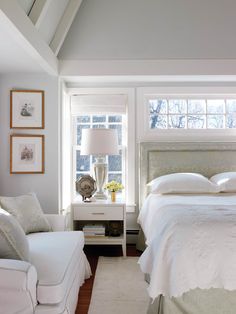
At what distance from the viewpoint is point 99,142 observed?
378 centimetres

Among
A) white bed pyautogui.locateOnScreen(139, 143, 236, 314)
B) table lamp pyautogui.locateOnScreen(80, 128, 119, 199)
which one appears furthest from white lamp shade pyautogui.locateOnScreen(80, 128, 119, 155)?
white bed pyautogui.locateOnScreen(139, 143, 236, 314)

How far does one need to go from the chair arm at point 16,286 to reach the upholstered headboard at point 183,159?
2.46 meters

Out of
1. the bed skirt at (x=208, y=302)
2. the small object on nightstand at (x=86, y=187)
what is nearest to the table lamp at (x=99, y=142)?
the small object on nightstand at (x=86, y=187)

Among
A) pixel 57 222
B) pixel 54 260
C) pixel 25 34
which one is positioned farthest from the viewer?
pixel 57 222

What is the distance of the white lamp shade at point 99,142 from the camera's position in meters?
3.77

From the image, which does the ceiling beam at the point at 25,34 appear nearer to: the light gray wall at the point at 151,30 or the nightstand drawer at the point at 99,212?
the light gray wall at the point at 151,30

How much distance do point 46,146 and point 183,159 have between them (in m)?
1.68

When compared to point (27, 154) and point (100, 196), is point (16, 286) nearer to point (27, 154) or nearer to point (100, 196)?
point (27, 154)

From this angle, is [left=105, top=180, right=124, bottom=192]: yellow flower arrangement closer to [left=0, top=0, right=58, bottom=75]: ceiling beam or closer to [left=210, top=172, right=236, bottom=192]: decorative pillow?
[left=210, top=172, right=236, bottom=192]: decorative pillow

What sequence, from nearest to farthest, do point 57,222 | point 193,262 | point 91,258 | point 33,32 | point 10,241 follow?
point 10,241
point 193,262
point 33,32
point 57,222
point 91,258

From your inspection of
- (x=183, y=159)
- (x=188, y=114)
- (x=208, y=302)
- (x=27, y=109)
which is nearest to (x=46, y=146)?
(x=27, y=109)

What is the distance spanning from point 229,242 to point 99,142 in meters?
2.10

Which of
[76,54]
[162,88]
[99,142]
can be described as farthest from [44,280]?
[162,88]

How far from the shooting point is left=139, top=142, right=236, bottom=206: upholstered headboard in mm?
4086
